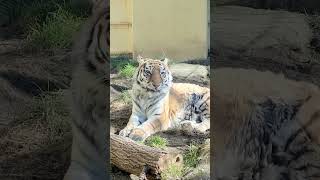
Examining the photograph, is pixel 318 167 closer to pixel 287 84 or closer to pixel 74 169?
pixel 287 84

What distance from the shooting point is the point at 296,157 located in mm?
2455

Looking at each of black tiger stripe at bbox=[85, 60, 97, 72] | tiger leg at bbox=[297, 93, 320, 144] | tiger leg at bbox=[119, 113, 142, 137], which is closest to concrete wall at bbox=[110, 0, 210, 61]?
black tiger stripe at bbox=[85, 60, 97, 72]

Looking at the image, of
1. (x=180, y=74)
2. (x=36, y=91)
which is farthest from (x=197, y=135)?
(x=36, y=91)

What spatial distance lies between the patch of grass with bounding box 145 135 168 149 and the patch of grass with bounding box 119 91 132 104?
0.88 feet

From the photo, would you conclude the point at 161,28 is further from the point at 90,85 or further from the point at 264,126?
the point at 264,126

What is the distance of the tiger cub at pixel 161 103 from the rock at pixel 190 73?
0.03 m

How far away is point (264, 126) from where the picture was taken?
97.7 inches

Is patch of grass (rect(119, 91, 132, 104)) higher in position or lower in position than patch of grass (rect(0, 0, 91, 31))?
lower

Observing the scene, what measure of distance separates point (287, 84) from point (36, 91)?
1393 millimetres

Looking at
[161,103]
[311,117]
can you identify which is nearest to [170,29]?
[161,103]

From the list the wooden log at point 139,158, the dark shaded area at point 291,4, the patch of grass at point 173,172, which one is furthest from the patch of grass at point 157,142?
the dark shaded area at point 291,4

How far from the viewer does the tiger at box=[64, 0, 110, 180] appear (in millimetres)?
2490

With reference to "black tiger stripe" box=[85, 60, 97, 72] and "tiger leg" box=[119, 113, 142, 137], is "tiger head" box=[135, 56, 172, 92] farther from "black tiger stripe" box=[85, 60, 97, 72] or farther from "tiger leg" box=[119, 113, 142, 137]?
"black tiger stripe" box=[85, 60, 97, 72]

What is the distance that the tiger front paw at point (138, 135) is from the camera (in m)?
2.75
